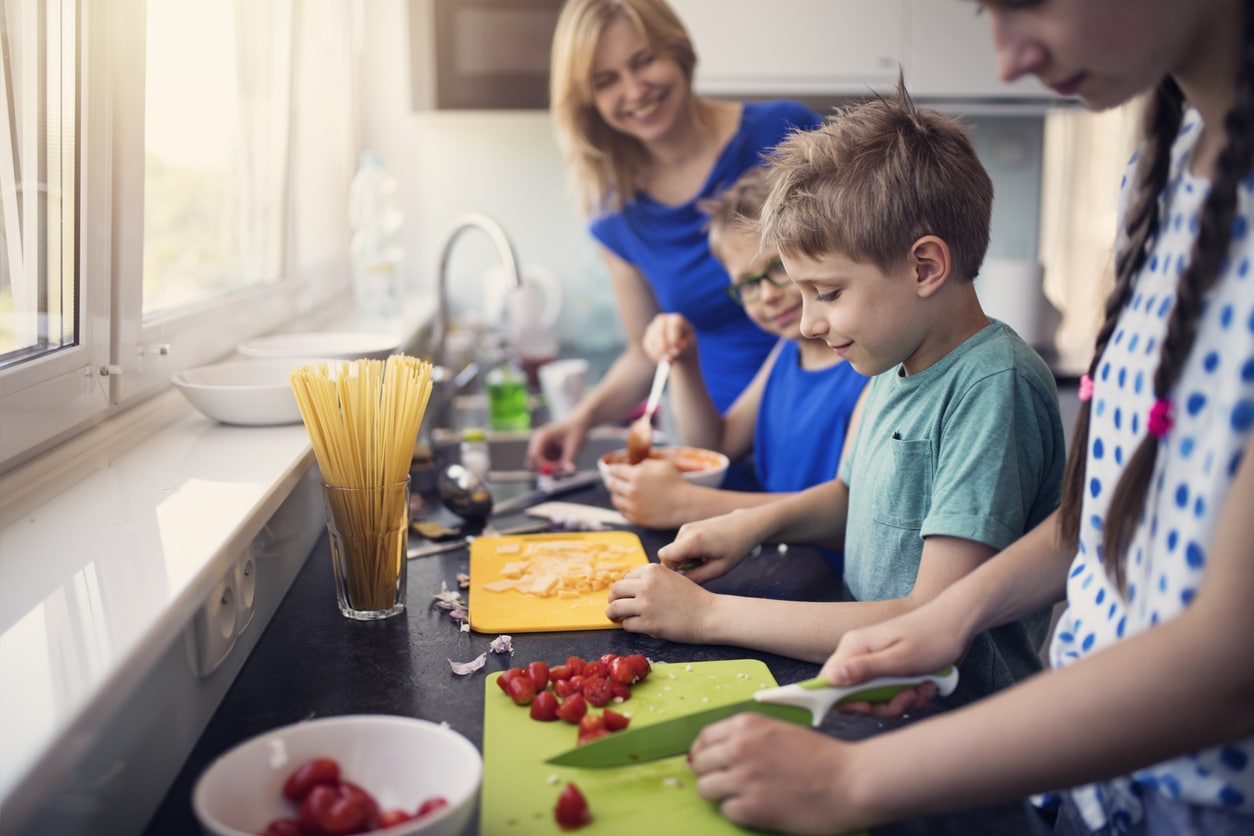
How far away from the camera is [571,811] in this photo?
0.77m

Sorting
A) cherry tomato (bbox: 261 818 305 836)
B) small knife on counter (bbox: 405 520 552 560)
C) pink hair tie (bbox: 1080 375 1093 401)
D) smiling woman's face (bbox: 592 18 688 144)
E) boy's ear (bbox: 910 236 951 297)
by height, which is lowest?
small knife on counter (bbox: 405 520 552 560)

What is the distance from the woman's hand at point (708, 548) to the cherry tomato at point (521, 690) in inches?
12.6

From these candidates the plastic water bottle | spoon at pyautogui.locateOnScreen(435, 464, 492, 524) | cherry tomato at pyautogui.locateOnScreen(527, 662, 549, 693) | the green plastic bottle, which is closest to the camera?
cherry tomato at pyautogui.locateOnScreen(527, 662, 549, 693)

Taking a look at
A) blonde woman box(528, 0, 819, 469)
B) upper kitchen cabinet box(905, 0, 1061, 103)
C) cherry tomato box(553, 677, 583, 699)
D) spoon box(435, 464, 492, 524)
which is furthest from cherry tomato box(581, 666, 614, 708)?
upper kitchen cabinet box(905, 0, 1061, 103)

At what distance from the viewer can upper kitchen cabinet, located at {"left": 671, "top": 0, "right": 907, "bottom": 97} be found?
3.19 meters

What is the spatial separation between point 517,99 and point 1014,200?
1.80 meters

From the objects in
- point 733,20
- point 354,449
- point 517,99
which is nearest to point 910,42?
point 733,20

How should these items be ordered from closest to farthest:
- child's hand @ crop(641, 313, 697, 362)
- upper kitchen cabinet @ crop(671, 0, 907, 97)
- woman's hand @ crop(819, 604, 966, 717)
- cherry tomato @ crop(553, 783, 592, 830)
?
cherry tomato @ crop(553, 783, 592, 830), woman's hand @ crop(819, 604, 966, 717), child's hand @ crop(641, 313, 697, 362), upper kitchen cabinet @ crop(671, 0, 907, 97)

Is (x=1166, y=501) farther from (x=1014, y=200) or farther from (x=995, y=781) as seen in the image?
(x=1014, y=200)

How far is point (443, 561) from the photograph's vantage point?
1433 mm

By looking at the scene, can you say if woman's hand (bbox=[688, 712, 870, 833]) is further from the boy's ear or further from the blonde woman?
the blonde woman

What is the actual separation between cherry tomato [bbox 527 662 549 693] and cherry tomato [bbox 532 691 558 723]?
0.12ft

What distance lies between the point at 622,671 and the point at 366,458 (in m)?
0.36

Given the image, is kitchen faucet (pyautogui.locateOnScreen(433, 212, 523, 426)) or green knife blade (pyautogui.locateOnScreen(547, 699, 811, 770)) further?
kitchen faucet (pyautogui.locateOnScreen(433, 212, 523, 426))
